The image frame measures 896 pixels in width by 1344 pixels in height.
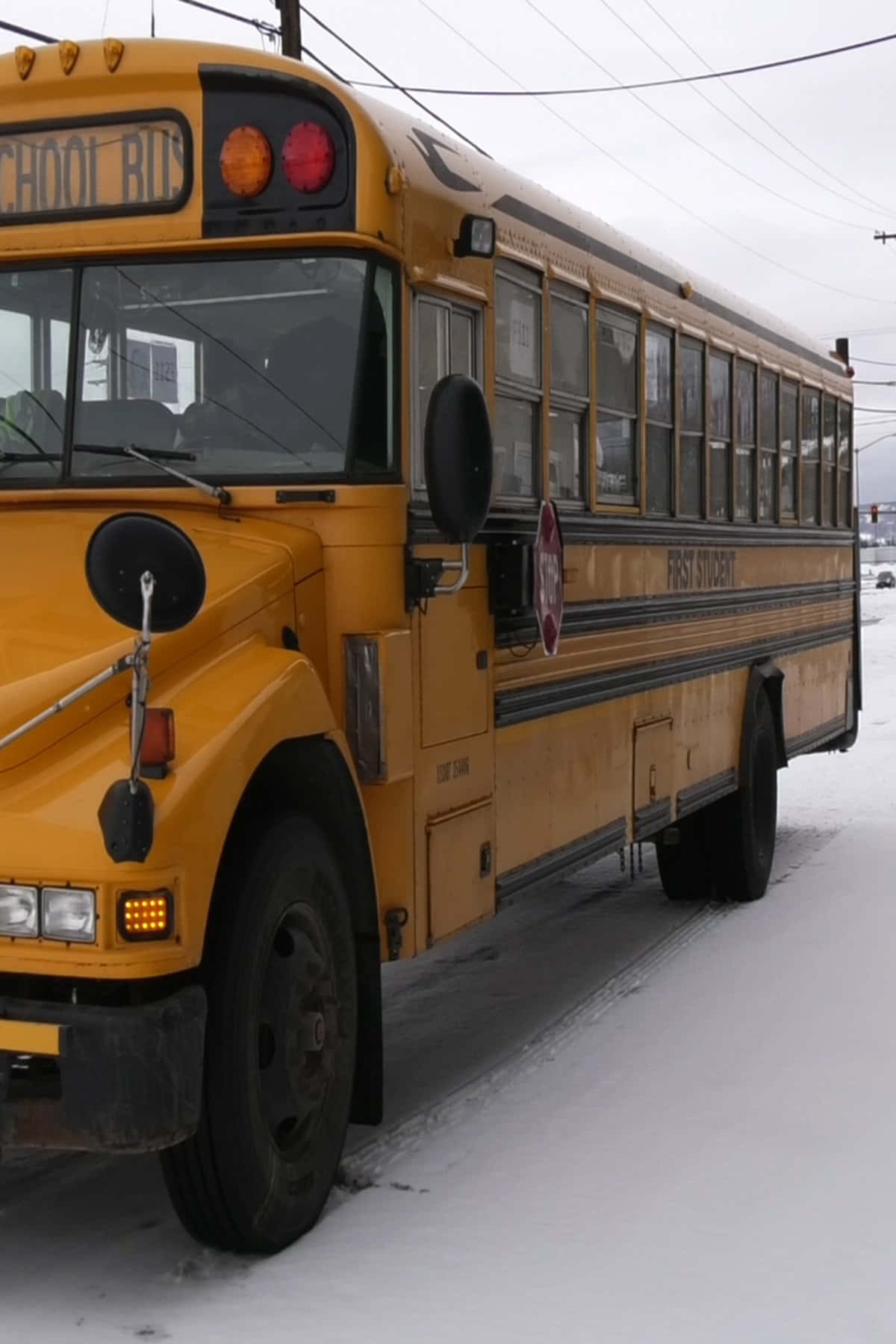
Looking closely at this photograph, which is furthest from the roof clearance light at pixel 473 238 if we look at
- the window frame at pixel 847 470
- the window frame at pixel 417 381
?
the window frame at pixel 847 470

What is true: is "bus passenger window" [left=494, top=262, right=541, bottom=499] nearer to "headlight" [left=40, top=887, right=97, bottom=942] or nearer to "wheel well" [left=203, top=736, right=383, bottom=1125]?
"wheel well" [left=203, top=736, right=383, bottom=1125]

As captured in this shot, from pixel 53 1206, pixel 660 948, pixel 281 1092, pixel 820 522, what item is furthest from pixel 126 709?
pixel 820 522

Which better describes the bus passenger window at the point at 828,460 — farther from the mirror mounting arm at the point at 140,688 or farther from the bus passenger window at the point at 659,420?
the mirror mounting arm at the point at 140,688

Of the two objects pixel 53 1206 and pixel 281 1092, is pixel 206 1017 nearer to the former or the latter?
pixel 281 1092

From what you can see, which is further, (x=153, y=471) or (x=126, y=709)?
(x=153, y=471)

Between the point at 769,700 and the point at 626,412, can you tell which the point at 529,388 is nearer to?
the point at 626,412

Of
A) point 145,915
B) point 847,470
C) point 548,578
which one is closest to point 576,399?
point 548,578

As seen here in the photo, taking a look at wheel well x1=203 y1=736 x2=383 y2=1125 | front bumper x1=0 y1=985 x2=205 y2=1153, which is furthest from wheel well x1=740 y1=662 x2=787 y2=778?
front bumper x1=0 y1=985 x2=205 y2=1153

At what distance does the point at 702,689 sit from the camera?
7484 millimetres

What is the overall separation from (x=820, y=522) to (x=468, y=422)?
6.20 m

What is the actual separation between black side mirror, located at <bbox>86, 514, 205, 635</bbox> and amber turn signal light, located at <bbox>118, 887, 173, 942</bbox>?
0.48 meters

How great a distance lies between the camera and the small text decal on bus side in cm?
701

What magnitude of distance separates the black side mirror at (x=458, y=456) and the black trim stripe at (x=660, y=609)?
0.90 m

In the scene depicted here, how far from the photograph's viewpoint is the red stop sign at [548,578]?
5113mm
